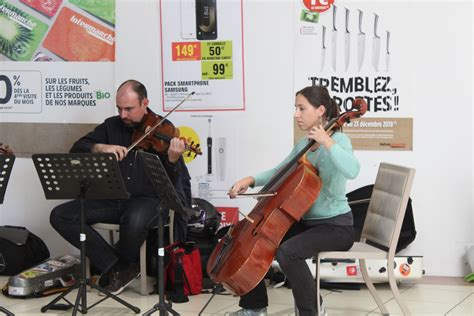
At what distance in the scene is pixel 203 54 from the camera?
536 cm

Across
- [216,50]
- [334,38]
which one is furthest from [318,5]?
[216,50]

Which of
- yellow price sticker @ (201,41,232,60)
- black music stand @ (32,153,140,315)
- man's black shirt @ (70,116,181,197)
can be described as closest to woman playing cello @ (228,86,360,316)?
black music stand @ (32,153,140,315)

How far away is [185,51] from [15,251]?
1.63 m

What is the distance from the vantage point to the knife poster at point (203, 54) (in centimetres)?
530

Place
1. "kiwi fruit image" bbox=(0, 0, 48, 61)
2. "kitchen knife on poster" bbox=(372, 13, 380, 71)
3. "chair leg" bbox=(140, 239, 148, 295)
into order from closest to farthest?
1. "chair leg" bbox=(140, 239, 148, 295)
2. "kitchen knife on poster" bbox=(372, 13, 380, 71)
3. "kiwi fruit image" bbox=(0, 0, 48, 61)

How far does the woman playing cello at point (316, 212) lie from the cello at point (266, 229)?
132 millimetres

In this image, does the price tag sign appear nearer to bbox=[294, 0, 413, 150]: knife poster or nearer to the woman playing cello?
bbox=[294, 0, 413, 150]: knife poster

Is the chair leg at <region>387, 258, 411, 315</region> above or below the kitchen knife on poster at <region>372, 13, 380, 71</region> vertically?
below

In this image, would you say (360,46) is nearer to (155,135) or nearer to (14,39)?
(155,135)

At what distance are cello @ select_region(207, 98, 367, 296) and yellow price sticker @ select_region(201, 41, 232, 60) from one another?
66.4 inches

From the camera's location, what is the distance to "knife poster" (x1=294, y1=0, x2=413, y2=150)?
5090 millimetres

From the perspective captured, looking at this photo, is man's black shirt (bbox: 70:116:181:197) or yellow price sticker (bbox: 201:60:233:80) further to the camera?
yellow price sticker (bbox: 201:60:233:80)

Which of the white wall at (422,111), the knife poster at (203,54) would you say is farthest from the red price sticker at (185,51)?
the white wall at (422,111)

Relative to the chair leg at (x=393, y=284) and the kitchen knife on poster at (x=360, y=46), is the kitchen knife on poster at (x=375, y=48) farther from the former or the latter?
the chair leg at (x=393, y=284)
